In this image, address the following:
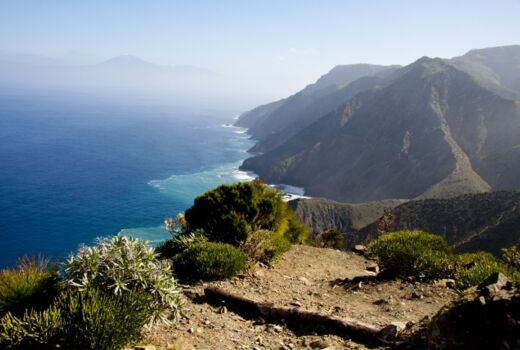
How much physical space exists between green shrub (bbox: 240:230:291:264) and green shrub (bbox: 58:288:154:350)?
539 cm

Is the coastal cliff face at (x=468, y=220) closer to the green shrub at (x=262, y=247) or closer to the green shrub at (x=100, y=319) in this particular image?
the green shrub at (x=262, y=247)

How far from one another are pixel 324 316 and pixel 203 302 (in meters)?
2.83

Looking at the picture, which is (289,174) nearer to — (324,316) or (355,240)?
(355,240)

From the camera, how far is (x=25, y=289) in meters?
→ 7.07

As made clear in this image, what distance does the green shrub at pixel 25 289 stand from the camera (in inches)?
271

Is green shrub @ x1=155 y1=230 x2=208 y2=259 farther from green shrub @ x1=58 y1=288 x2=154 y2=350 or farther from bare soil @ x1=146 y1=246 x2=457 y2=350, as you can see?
green shrub @ x1=58 y1=288 x2=154 y2=350

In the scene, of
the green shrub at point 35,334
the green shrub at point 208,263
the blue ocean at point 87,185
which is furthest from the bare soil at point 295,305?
the blue ocean at point 87,185

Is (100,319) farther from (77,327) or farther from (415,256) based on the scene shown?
(415,256)

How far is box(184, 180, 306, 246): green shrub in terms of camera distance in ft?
41.2

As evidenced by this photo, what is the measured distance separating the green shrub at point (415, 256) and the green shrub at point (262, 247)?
9.68 ft

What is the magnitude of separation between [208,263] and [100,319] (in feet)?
14.9

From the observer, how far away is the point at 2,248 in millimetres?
69500

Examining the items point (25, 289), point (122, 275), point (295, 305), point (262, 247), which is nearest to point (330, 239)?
point (262, 247)

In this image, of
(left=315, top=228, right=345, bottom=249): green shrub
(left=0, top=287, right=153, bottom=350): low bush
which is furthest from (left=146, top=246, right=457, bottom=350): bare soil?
(left=315, top=228, right=345, bottom=249): green shrub
